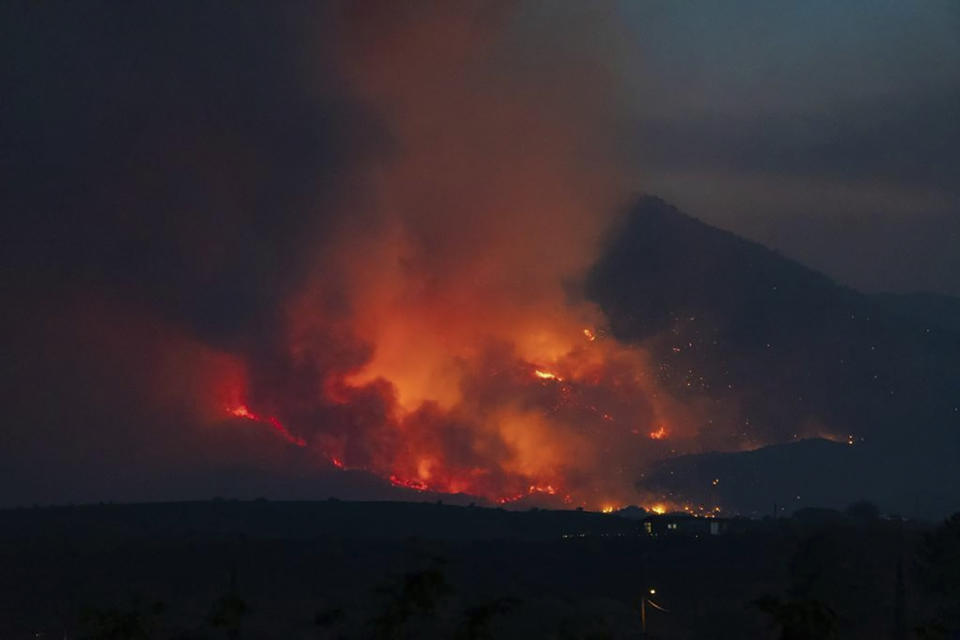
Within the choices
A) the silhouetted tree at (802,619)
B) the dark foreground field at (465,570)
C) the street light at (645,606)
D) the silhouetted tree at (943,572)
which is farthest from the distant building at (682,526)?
the silhouetted tree at (802,619)

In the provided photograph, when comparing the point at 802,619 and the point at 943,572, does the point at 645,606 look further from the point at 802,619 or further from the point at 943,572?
the point at 802,619

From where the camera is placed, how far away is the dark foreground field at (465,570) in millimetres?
95750

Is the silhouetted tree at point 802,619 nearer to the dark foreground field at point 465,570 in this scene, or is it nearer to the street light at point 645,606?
the dark foreground field at point 465,570

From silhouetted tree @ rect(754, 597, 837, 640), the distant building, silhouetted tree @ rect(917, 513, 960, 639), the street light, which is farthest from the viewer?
the distant building

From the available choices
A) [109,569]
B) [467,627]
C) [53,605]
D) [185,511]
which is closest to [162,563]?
[109,569]

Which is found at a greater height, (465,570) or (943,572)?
(465,570)

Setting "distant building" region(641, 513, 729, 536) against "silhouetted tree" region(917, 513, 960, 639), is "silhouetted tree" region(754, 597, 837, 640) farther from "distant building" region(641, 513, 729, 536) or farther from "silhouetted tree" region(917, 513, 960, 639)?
"distant building" region(641, 513, 729, 536)

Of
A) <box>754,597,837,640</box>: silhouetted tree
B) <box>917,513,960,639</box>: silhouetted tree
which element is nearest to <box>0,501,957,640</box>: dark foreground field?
<box>917,513,960,639</box>: silhouetted tree

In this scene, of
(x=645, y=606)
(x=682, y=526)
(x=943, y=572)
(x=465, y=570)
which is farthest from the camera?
(x=682, y=526)

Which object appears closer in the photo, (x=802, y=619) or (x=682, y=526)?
(x=802, y=619)

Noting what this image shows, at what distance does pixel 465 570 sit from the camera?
12181 centimetres

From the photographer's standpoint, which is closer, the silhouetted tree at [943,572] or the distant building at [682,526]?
the silhouetted tree at [943,572]

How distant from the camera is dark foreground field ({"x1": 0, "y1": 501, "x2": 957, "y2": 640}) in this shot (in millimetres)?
95750

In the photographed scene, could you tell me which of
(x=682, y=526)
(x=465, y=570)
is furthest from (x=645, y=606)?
(x=682, y=526)
